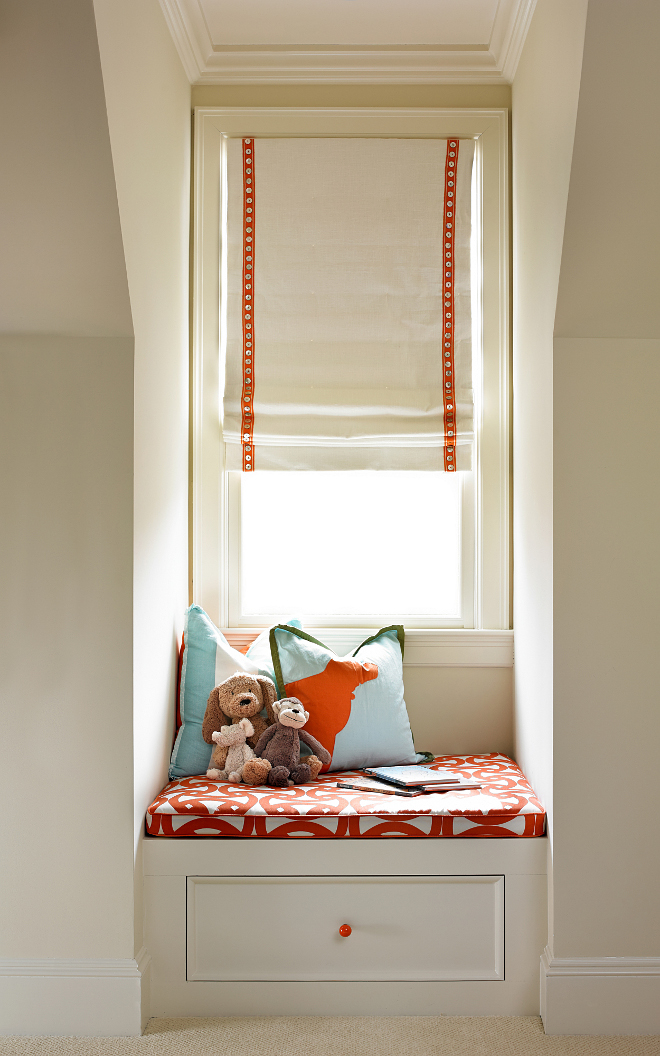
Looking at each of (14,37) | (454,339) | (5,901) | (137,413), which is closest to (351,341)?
(454,339)

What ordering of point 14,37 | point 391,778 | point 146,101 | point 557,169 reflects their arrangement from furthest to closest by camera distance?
point 391,778 → point 146,101 → point 557,169 → point 14,37

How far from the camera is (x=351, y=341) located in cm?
254

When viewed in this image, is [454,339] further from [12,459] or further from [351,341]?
[12,459]

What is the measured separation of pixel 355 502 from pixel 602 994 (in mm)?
1514

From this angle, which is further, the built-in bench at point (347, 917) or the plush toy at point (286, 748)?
the plush toy at point (286, 748)

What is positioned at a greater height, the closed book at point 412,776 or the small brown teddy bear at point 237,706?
the small brown teddy bear at point 237,706

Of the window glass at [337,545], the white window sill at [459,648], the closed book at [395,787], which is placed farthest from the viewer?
the window glass at [337,545]

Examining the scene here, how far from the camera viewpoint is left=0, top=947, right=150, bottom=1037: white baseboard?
185 centimetres

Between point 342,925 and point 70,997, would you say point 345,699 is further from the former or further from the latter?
point 70,997

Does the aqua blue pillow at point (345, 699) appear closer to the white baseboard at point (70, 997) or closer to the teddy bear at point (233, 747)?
the teddy bear at point (233, 747)

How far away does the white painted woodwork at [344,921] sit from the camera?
1.94m

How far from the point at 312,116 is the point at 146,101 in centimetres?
74

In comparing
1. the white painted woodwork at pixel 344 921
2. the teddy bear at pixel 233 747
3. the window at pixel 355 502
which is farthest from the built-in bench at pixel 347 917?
the window at pixel 355 502

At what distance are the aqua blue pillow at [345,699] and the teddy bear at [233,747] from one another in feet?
0.50
